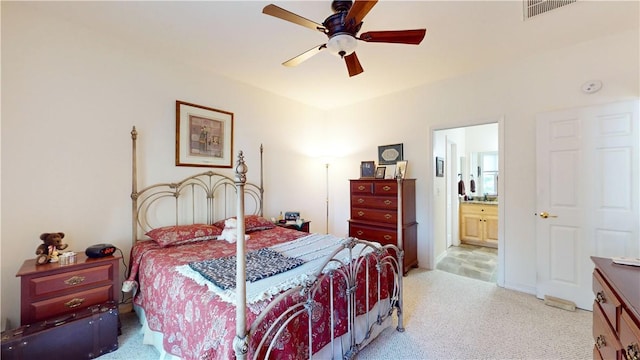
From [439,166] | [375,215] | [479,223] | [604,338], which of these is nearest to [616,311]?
[604,338]

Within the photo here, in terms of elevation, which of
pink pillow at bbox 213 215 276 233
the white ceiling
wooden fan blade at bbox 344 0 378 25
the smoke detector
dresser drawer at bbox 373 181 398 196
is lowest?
pink pillow at bbox 213 215 276 233

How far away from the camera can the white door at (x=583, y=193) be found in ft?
7.66

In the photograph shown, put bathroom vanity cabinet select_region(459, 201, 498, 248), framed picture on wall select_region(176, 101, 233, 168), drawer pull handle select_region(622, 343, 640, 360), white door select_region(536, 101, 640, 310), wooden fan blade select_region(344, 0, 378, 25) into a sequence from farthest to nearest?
bathroom vanity cabinet select_region(459, 201, 498, 248) → framed picture on wall select_region(176, 101, 233, 168) → white door select_region(536, 101, 640, 310) → wooden fan blade select_region(344, 0, 378, 25) → drawer pull handle select_region(622, 343, 640, 360)

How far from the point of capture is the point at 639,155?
7.48ft

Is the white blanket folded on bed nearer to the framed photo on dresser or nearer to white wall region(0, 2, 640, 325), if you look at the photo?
white wall region(0, 2, 640, 325)

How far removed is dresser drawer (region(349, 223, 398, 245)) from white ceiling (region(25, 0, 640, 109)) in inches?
84.8

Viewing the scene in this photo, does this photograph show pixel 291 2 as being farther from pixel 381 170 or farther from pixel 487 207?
pixel 487 207

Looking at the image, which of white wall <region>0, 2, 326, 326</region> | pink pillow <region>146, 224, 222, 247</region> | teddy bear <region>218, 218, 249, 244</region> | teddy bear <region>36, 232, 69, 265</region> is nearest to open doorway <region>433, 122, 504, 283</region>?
teddy bear <region>218, 218, 249, 244</region>

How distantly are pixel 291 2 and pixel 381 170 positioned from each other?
266 cm

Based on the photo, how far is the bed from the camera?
1157 millimetres

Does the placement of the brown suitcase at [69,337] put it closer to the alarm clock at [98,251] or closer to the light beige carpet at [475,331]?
the light beige carpet at [475,331]

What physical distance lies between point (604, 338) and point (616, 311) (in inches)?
10.6

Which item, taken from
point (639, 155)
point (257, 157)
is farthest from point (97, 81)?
point (639, 155)

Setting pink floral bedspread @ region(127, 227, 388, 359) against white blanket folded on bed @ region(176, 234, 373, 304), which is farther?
white blanket folded on bed @ region(176, 234, 373, 304)
